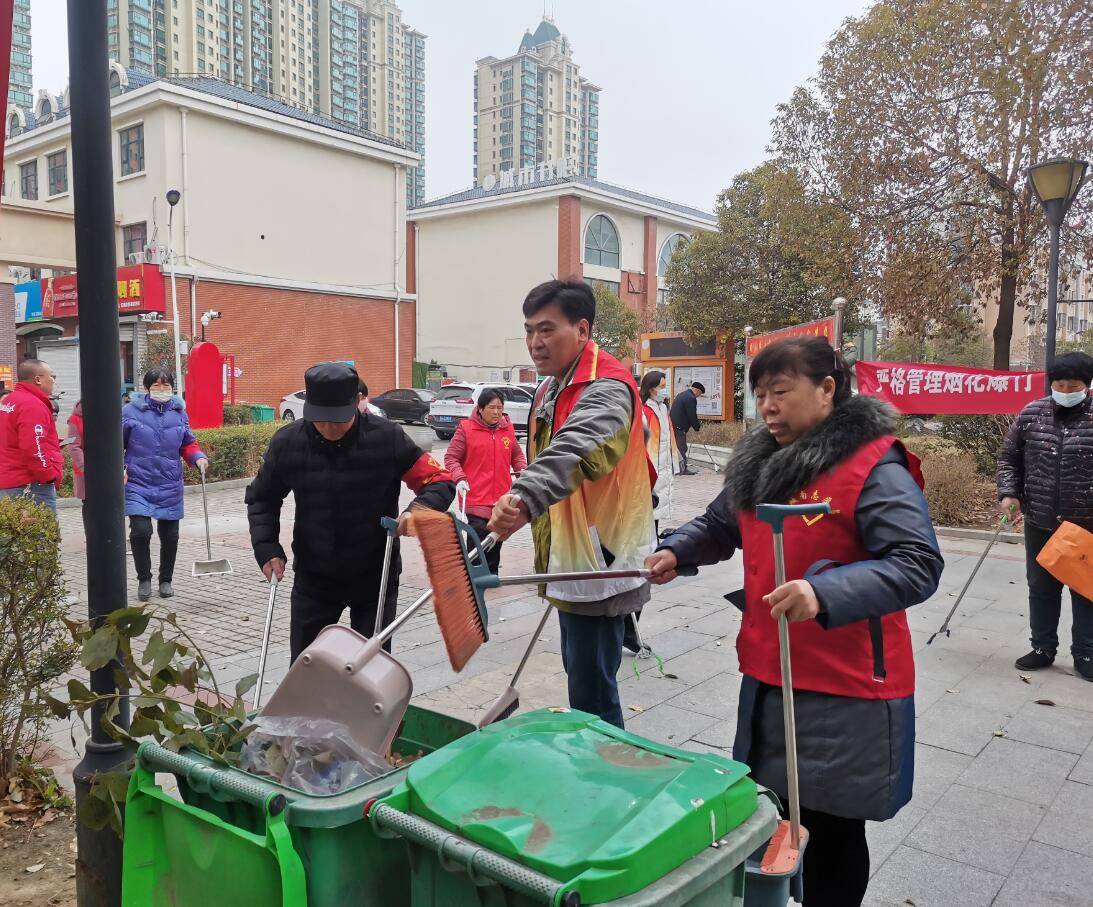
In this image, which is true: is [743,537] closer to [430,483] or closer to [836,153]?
[430,483]

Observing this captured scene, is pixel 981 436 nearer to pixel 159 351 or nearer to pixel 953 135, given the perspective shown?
pixel 953 135

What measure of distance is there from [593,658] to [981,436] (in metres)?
11.0

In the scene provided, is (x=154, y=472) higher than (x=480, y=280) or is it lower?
lower

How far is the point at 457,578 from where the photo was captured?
2176mm

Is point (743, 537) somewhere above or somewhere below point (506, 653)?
above

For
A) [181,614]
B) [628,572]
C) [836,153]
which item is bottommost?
[181,614]

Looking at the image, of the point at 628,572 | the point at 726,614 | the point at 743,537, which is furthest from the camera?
the point at 726,614

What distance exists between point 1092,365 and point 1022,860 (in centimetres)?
301

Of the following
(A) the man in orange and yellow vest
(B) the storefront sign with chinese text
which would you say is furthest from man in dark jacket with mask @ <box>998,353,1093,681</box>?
(B) the storefront sign with chinese text

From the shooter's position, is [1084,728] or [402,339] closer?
[1084,728]

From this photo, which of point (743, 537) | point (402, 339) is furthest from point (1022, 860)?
point (402, 339)

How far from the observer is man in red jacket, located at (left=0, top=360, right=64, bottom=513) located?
23.9 ft

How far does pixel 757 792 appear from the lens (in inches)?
69.8

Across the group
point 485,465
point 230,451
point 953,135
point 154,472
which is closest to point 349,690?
point 485,465
